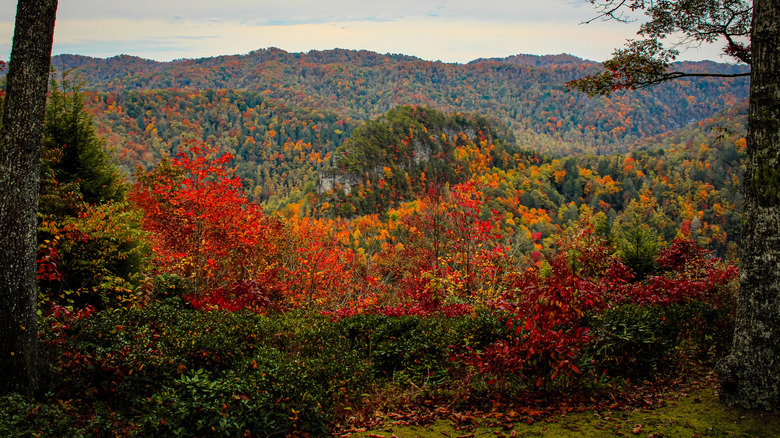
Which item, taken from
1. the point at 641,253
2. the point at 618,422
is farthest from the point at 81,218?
the point at 641,253

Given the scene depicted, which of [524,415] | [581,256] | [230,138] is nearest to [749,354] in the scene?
[524,415]

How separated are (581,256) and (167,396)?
12042mm

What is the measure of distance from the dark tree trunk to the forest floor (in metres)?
3.24

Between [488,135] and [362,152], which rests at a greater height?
[488,135]

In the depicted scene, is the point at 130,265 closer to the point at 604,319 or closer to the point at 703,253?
the point at 604,319

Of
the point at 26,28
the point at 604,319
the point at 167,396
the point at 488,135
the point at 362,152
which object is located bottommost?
the point at 167,396

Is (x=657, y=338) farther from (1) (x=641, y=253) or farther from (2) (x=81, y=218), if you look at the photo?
(1) (x=641, y=253)

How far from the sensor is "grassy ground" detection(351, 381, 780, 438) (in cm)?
396

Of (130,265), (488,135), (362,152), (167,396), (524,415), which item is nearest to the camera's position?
(167,396)

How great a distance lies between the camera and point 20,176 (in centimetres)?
430

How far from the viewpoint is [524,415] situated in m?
4.61

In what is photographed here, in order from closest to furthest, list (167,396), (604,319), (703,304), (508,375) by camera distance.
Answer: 1. (167,396)
2. (508,375)
3. (604,319)
4. (703,304)

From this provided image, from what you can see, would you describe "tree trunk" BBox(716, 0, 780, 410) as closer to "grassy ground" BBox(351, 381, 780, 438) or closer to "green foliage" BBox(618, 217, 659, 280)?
"grassy ground" BBox(351, 381, 780, 438)

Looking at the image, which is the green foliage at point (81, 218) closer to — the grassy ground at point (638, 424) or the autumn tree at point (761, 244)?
the grassy ground at point (638, 424)
